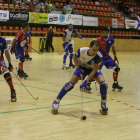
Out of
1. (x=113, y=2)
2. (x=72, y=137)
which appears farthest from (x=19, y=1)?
(x=72, y=137)

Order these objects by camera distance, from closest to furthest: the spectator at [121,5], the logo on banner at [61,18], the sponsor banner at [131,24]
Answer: the logo on banner at [61,18] < the sponsor banner at [131,24] < the spectator at [121,5]

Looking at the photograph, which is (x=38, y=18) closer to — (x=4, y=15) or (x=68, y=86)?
(x=4, y=15)

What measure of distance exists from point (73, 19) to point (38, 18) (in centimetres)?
361

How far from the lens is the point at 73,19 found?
82.1ft

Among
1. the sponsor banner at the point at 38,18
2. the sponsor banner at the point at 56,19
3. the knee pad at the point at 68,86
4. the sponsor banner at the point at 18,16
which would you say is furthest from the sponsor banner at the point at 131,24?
the knee pad at the point at 68,86

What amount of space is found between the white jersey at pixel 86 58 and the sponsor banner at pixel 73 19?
65.9 ft

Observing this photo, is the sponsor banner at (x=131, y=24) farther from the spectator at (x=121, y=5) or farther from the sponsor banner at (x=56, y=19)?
the sponsor banner at (x=56, y=19)

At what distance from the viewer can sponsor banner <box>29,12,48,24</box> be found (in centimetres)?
2266

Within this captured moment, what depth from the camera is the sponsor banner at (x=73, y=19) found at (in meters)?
24.7

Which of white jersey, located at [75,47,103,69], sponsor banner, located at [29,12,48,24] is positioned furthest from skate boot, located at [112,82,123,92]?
sponsor banner, located at [29,12,48,24]

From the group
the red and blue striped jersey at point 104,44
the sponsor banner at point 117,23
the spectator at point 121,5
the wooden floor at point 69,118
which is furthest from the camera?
the spectator at point 121,5

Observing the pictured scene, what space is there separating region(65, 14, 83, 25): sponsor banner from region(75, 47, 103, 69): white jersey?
20087mm

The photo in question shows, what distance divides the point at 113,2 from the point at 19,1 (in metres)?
13.6

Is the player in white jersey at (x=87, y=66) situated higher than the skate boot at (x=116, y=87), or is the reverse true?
the player in white jersey at (x=87, y=66)
